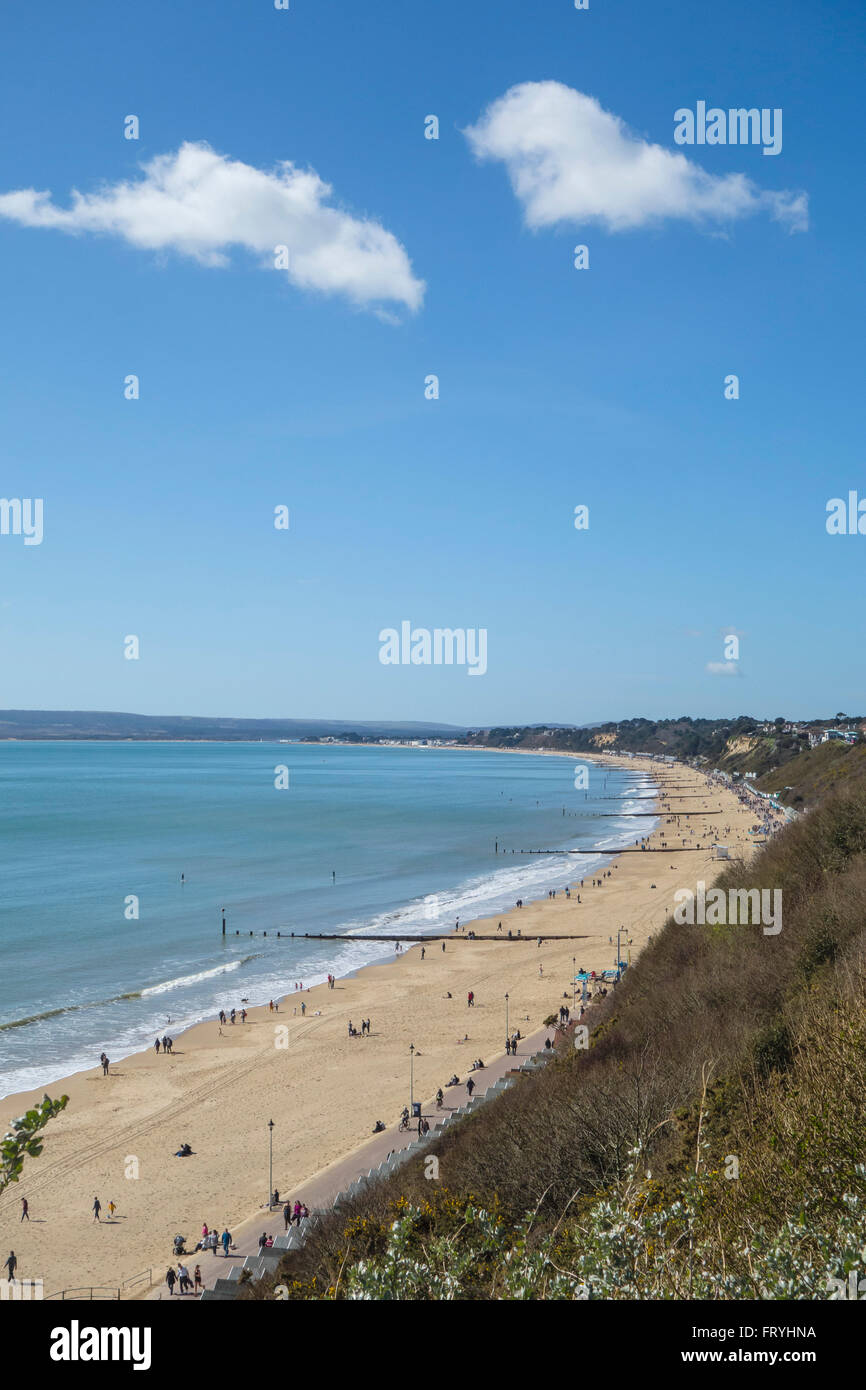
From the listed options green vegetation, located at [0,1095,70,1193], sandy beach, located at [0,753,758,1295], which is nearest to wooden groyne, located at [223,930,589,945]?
sandy beach, located at [0,753,758,1295]

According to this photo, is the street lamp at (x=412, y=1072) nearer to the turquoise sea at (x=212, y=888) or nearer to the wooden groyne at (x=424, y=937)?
the turquoise sea at (x=212, y=888)

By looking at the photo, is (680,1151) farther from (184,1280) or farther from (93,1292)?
(93,1292)

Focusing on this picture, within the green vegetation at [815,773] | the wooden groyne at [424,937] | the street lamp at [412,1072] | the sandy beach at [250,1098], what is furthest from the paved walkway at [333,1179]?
the green vegetation at [815,773]

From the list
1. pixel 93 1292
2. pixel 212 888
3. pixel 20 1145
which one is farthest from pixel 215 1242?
pixel 212 888

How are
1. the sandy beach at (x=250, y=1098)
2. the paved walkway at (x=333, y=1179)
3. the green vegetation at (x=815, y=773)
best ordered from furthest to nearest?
the green vegetation at (x=815, y=773) → the sandy beach at (x=250, y=1098) → the paved walkway at (x=333, y=1179)

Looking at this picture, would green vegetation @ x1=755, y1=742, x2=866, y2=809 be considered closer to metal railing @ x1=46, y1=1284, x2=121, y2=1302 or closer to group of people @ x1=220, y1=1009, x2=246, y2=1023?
group of people @ x1=220, y1=1009, x2=246, y2=1023

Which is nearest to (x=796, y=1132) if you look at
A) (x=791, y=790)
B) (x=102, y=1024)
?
(x=102, y=1024)
